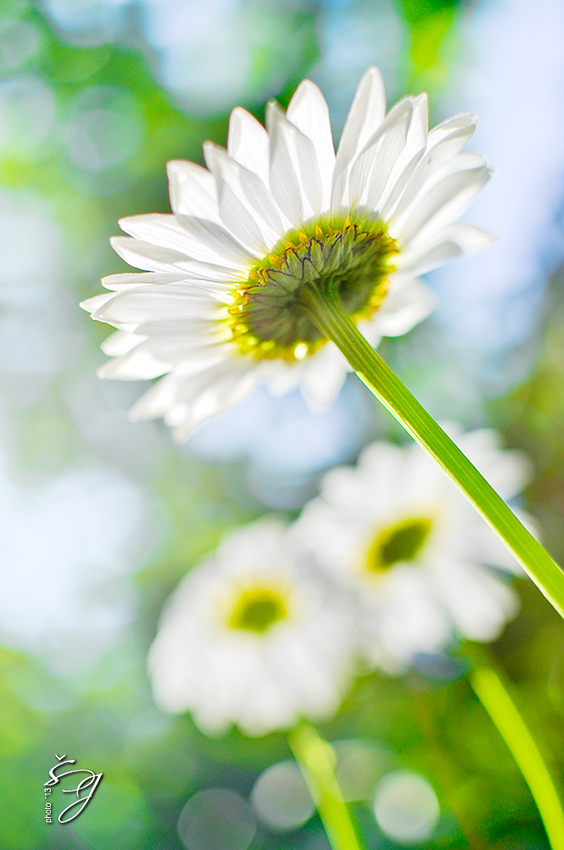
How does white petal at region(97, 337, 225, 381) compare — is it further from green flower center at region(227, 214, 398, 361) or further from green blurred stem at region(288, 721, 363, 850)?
green blurred stem at region(288, 721, 363, 850)

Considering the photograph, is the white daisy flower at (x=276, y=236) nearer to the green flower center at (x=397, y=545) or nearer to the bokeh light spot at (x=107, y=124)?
the green flower center at (x=397, y=545)

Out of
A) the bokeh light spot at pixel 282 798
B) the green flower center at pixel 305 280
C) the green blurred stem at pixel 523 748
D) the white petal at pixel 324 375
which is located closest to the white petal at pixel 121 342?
the green flower center at pixel 305 280

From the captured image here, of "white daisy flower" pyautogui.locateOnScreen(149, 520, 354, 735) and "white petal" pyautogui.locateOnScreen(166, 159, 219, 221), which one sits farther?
"white daisy flower" pyautogui.locateOnScreen(149, 520, 354, 735)

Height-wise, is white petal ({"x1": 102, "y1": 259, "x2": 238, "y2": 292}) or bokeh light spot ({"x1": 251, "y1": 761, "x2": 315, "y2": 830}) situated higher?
white petal ({"x1": 102, "y1": 259, "x2": 238, "y2": 292})

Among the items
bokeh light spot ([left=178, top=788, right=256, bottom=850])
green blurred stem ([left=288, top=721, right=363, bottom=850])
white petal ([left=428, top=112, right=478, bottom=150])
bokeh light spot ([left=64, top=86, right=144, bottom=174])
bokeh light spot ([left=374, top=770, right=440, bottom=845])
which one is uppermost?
bokeh light spot ([left=64, top=86, right=144, bottom=174])

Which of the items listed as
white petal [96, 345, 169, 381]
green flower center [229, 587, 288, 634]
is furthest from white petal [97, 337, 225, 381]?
green flower center [229, 587, 288, 634]

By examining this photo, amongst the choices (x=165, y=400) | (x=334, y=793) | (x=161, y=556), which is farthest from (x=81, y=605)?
(x=165, y=400)
